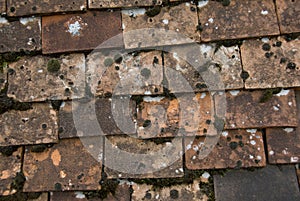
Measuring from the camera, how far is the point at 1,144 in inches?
96.3

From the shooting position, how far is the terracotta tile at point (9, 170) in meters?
2.42

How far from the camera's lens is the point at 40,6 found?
2.49 meters

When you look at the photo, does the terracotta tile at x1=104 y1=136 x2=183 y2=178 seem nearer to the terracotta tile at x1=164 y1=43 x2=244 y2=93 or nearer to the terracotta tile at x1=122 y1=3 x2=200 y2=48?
the terracotta tile at x1=164 y1=43 x2=244 y2=93

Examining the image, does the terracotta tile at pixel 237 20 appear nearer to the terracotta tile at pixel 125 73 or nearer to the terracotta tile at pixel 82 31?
the terracotta tile at pixel 125 73

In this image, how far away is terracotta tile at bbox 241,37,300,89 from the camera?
2.42 metres

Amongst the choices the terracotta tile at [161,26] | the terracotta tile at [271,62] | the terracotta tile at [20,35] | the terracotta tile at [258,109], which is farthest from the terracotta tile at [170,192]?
the terracotta tile at [20,35]

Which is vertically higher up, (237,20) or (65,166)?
(237,20)

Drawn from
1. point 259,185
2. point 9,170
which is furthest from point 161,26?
point 9,170

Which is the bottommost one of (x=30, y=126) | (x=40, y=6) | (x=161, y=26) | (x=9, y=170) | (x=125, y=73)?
(x=9, y=170)

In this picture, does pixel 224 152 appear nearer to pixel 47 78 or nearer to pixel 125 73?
pixel 125 73

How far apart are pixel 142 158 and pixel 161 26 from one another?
0.77m

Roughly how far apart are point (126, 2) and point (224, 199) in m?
1.27

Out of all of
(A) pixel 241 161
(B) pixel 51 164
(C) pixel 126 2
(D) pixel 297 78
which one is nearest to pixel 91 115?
(B) pixel 51 164

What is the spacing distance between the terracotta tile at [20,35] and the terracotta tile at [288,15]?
56.1 inches
